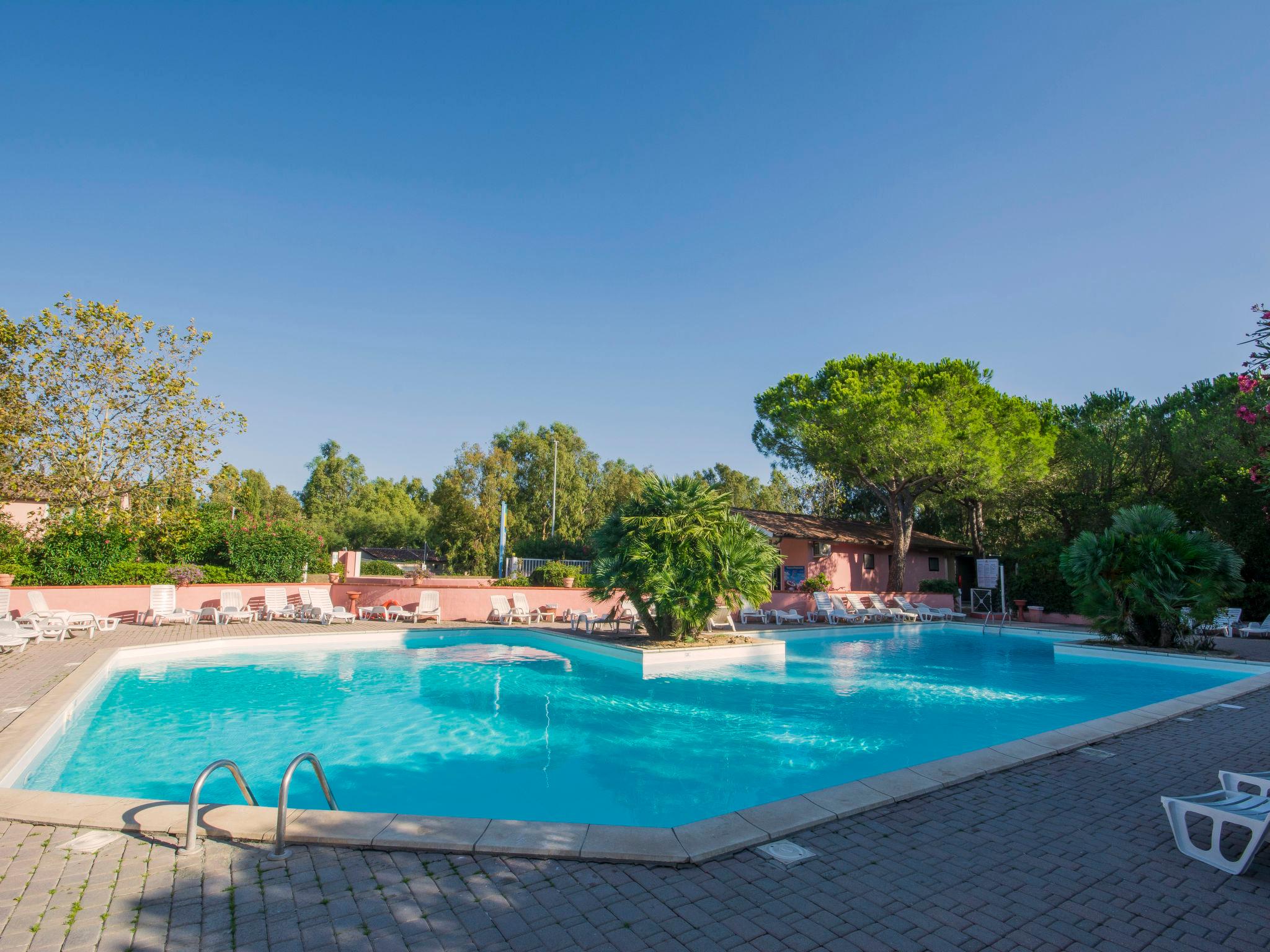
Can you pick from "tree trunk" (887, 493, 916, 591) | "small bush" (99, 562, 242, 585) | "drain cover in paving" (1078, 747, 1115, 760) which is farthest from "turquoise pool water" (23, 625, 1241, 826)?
"tree trunk" (887, 493, 916, 591)

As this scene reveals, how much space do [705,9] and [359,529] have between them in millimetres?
51728

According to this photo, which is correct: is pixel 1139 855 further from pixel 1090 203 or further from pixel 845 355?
pixel 845 355

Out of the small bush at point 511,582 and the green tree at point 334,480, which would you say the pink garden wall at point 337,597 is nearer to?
the small bush at point 511,582

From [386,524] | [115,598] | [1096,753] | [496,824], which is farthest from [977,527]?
[386,524]

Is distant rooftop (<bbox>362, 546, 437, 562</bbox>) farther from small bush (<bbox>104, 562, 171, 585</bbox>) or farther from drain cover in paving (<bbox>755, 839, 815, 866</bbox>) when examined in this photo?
drain cover in paving (<bbox>755, 839, 815, 866</bbox>)

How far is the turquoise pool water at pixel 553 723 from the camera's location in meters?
6.57

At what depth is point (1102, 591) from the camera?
579 inches

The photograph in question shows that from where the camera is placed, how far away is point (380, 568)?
3412 cm

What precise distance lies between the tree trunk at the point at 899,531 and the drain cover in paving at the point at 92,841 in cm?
2567

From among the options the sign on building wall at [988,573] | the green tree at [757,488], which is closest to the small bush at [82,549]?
the sign on building wall at [988,573]

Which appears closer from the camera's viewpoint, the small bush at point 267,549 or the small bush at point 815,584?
the small bush at point 267,549

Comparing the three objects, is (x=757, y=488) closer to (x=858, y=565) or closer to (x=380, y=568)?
(x=858, y=565)

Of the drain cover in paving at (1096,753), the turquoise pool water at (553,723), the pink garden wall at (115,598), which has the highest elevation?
the pink garden wall at (115,598)

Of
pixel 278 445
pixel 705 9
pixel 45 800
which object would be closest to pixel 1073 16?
pixel 705 9
